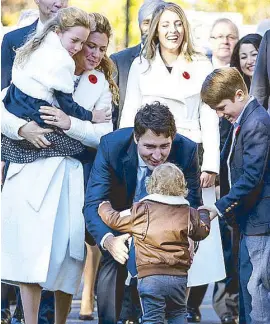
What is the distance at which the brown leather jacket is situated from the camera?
6.62 metres

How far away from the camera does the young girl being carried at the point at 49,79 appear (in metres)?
7.17

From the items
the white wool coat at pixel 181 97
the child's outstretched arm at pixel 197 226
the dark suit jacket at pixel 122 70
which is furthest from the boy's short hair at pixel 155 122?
the dark suit jacket at pixel 122 70

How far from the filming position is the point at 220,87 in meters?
7.12

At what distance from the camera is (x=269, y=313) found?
724cm

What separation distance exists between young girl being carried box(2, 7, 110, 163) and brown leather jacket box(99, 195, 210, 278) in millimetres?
828

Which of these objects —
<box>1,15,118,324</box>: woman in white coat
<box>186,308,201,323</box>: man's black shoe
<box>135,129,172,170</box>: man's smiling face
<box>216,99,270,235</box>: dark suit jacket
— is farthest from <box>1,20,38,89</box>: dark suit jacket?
<box>186,308,201,323</box>: man's black shoe

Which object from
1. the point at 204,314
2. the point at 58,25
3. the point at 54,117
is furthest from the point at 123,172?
the point at 204,314

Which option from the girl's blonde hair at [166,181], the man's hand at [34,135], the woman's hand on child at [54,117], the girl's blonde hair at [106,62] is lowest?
the girl's blonde hair at [166,181]

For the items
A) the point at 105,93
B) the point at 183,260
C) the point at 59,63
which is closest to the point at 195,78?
the point at 105,93

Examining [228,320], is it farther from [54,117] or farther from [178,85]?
[54,117]

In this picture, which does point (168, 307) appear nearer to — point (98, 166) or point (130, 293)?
point (98, 166)

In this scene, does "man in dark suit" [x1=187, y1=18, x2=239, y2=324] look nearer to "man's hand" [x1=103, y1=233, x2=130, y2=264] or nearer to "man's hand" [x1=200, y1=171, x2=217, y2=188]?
"man's hand" [x1=200, y1=171, x2=217, y2=188]

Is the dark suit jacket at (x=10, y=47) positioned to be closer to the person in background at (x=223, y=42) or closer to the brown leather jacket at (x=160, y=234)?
the brown leather jacket at (x=160, y=234)

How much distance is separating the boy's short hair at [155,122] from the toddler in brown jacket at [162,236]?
0.79 feet
